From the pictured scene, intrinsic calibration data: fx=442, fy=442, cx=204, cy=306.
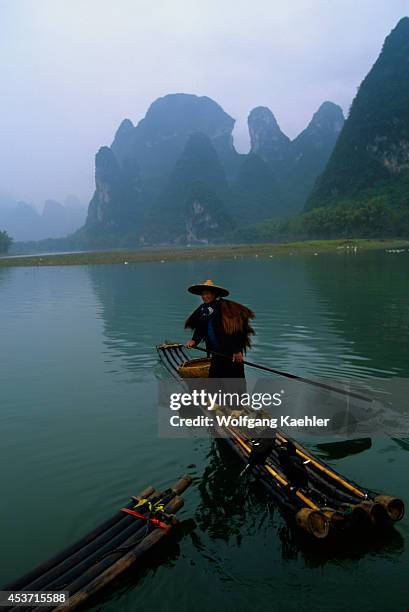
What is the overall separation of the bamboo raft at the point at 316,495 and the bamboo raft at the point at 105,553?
1.21 m

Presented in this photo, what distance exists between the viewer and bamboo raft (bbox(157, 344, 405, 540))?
4602 millimetres

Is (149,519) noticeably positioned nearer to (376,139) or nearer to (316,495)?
(316,495)

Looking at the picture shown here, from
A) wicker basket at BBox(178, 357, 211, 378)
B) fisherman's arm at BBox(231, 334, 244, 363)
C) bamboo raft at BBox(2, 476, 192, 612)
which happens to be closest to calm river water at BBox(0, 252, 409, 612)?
bamboo raft at BBox(2, 476, 192, 612)

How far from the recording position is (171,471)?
275 inches

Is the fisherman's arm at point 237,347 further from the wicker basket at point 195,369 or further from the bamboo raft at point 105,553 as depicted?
the wicker basket at point 195,369

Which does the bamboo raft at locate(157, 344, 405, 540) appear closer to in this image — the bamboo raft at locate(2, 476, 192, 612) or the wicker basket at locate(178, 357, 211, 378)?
the bamboo raft at locate(2, 476, 192, 612)

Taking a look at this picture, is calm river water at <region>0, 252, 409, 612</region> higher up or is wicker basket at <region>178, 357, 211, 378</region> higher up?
wicker basket at <region>178, 357, 211, 378</region>

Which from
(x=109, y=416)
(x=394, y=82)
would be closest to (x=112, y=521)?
(x=109, y=416)

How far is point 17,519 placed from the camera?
6.01m

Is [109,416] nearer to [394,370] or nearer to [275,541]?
[275,541]

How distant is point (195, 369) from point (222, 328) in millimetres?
3172

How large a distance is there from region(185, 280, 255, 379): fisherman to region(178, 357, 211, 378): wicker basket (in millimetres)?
2362

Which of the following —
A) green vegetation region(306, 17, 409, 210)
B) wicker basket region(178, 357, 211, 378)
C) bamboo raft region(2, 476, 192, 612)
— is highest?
green vegetation region(306, 17, 409, 210)

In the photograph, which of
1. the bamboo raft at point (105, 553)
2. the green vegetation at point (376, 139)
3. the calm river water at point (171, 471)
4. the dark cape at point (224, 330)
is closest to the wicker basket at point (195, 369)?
the calm river water at point (171, 471)
